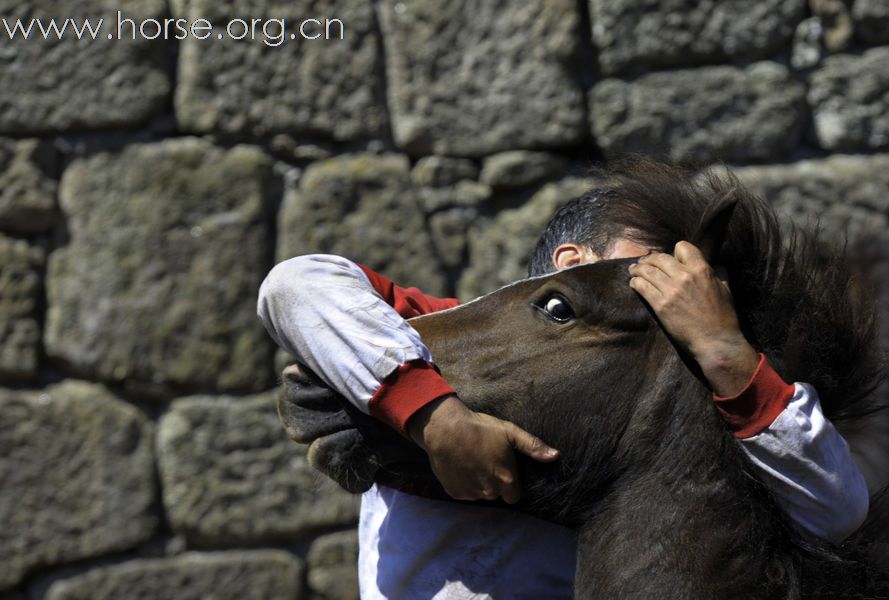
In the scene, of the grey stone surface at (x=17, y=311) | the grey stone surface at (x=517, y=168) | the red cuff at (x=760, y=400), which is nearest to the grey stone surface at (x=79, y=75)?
the grey stone surface at (x=17, y=311)

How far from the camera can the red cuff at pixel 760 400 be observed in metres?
1.35

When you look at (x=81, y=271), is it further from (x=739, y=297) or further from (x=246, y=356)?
(x=739, y=297)

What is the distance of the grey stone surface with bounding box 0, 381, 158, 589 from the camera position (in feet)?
9.51

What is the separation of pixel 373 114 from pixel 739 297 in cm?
166

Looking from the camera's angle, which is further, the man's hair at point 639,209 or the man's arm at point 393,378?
the man's hair at point 639,209

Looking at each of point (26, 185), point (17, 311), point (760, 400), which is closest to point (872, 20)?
point (760, 400)

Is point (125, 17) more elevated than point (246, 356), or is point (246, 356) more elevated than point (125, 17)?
point (125, 17)

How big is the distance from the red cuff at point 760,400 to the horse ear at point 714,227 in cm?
19

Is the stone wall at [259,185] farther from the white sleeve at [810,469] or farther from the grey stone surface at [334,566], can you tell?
the white sleeve at [810,469]

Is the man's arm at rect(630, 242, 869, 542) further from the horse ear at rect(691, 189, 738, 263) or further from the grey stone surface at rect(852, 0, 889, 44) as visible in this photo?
the grey stone surface at rect(852, 0, 889, 44)

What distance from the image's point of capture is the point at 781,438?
1342 millimetres

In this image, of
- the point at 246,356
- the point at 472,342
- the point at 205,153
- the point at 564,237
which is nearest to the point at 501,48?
the point at 205,153

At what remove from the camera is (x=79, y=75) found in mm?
2891

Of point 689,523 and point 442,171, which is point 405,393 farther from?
point 442,171
